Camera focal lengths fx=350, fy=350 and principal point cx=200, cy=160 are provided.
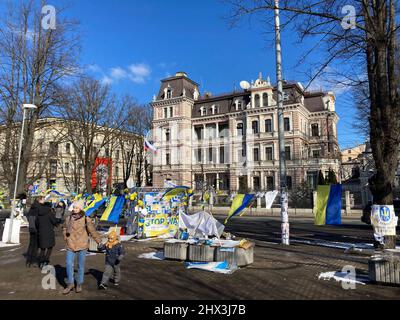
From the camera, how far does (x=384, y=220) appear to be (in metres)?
11.1

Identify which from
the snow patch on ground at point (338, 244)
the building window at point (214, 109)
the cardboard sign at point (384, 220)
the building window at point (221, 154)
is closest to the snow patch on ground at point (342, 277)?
the cardboard sign at point (384, 220)

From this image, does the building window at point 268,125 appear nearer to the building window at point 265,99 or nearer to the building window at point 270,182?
the building window at point 265,99

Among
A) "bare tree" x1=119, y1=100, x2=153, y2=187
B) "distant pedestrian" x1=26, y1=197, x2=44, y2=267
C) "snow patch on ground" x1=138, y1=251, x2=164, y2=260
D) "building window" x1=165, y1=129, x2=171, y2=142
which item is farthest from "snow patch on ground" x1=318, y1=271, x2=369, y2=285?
"building window" x1=165, y1=129, x2=171, y2=142

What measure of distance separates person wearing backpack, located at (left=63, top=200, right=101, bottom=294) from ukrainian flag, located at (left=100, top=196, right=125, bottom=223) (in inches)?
375

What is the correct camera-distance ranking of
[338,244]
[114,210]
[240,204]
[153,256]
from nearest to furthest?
[153,256]
[240,204]
[338,244]
[114,210]

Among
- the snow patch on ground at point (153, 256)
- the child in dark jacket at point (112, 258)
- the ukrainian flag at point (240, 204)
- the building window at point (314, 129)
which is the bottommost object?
the snow patch on ground at point (153, 256)

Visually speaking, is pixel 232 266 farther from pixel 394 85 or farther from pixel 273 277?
pixel 394 85

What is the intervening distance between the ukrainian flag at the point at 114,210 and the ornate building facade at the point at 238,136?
117 ft

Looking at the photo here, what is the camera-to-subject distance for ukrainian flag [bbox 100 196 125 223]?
16.8m

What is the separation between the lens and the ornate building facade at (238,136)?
52594 mm

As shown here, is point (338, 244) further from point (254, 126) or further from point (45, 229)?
point (254, 126)

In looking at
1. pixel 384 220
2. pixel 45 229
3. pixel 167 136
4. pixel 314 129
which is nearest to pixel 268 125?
pixel 314 129

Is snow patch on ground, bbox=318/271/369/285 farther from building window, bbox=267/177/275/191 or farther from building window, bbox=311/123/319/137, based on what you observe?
building window, bbox=311/123/319/137

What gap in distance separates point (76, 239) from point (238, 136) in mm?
52195
